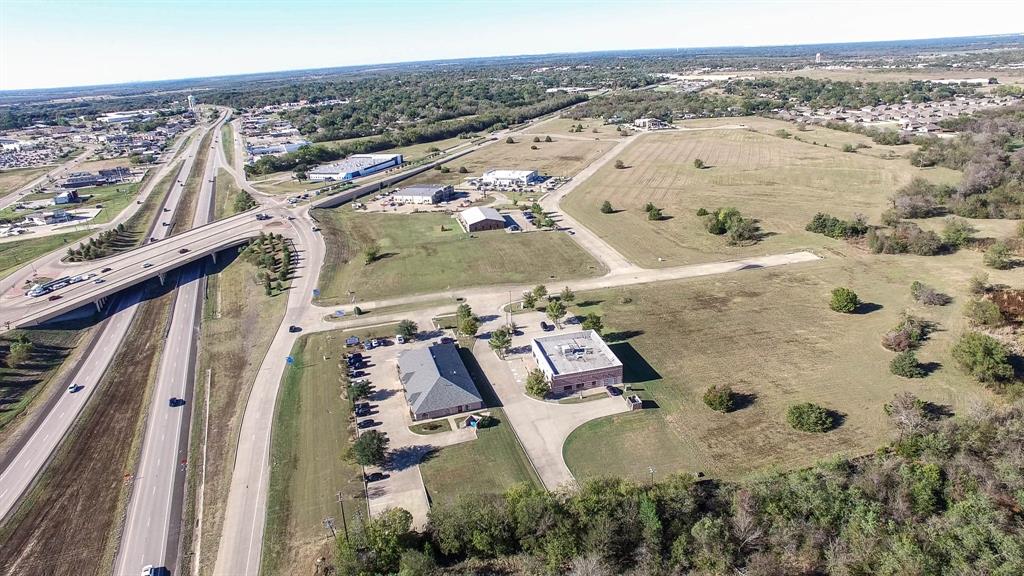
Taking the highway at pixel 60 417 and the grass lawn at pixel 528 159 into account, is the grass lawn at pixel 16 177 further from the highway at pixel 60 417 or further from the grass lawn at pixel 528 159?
the grass lawn at pixel 528 159

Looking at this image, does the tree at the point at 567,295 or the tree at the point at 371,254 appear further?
the tree at the point at 371,254

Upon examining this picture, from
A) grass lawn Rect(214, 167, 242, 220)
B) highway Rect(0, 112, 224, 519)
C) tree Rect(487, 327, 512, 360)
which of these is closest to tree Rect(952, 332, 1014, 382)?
tree Rect(487, 327, 512, 360)

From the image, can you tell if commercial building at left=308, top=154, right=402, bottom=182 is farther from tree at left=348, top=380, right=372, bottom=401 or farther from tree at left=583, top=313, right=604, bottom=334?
tree at left=348, top=380, right=372, bottom=401

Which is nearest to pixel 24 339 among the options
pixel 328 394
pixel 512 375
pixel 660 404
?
pixel 328 394

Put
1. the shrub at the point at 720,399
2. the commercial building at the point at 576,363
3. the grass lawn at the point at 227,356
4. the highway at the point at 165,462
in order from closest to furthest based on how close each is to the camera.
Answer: the highway at the point at 165,462 → the grass lawn at the point at 227,356 → the shrub at the point at 720,399 → the commercial building at the point at 576,363

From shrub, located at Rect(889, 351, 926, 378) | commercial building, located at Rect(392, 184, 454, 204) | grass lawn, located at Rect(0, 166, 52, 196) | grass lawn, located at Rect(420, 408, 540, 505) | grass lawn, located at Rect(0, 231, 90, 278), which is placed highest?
grass lawn, located at Rect(0, 166, 52, 196)

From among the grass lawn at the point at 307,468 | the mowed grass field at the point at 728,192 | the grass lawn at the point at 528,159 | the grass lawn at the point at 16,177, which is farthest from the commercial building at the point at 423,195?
the grass lawn at the point at 16,177

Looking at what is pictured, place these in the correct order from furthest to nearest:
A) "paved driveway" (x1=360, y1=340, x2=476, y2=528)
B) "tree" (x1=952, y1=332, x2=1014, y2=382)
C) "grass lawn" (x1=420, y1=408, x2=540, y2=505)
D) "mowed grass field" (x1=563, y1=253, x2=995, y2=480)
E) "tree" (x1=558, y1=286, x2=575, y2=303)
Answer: "tree" (x1=558, y1=286, x2=575, y2=303)
"tree" (x1=952, y1=332, x2=1014, y2=382)
"mowed grass field" (x1=563, y1=253, x2=995, y2=480)
"grass lawn" (x1=420, y1=408, x2=540, y2=505)
"paved driveway" (x1=360, y1=340, x2=476, y2=528)
